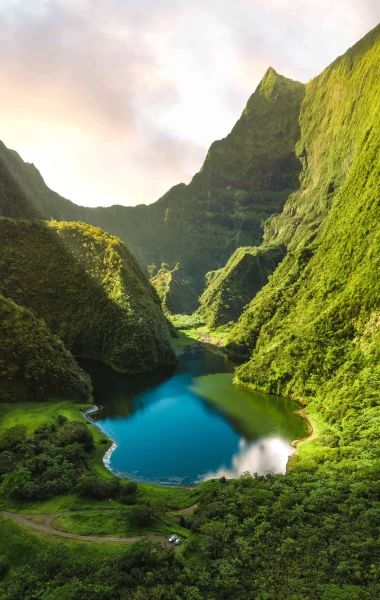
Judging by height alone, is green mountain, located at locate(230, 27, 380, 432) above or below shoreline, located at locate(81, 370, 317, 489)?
above

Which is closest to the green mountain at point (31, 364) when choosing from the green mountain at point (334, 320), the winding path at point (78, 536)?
the winding path at point (78, 536)

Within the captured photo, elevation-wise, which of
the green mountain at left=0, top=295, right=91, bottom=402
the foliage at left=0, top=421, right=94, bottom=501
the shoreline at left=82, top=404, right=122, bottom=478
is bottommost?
the shoreline at left=82, top=404, right=122, bottom=478

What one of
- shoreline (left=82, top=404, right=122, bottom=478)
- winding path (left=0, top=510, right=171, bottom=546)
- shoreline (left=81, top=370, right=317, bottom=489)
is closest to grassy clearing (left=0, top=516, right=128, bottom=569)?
→ winding path (left=0, top=510, right=171, bottom=546)

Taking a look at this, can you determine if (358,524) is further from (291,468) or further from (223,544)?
(291,468)

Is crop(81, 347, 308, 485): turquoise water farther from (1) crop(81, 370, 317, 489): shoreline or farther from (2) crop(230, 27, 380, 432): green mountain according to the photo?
(2) crop(230, 27, 380, 432): green mountain

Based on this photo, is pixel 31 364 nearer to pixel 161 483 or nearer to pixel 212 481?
pixel 161 483

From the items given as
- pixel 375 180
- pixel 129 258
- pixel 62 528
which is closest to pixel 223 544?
pixel 62 528
